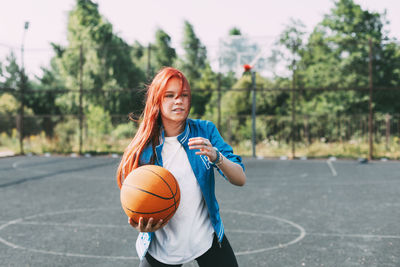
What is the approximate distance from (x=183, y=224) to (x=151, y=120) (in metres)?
0.53

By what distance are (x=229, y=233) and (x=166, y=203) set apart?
11.9ft

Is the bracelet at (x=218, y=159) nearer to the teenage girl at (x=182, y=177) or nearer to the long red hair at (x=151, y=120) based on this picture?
the teenage girl at (x=182, y=177)

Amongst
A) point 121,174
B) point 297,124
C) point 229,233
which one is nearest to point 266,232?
point 229,233

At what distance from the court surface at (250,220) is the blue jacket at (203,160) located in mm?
2343

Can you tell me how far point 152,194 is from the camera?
7.15 ft

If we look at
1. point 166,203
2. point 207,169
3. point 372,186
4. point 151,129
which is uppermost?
point 151,129

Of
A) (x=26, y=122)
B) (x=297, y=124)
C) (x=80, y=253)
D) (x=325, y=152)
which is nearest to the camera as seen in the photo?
(x=80, y=253)

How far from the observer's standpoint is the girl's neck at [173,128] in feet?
7.38

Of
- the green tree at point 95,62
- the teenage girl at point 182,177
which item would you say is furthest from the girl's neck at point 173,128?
the green tree at point 95,62

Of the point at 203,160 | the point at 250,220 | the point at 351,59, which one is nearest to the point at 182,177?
the point at 203,160

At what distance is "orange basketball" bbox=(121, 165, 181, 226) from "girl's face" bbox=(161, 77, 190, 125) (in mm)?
274

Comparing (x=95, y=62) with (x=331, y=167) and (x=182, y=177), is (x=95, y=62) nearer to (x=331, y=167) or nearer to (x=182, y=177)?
(x=331, y=167)

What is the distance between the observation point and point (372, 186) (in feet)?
32.1

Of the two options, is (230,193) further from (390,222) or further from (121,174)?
(121,174)
